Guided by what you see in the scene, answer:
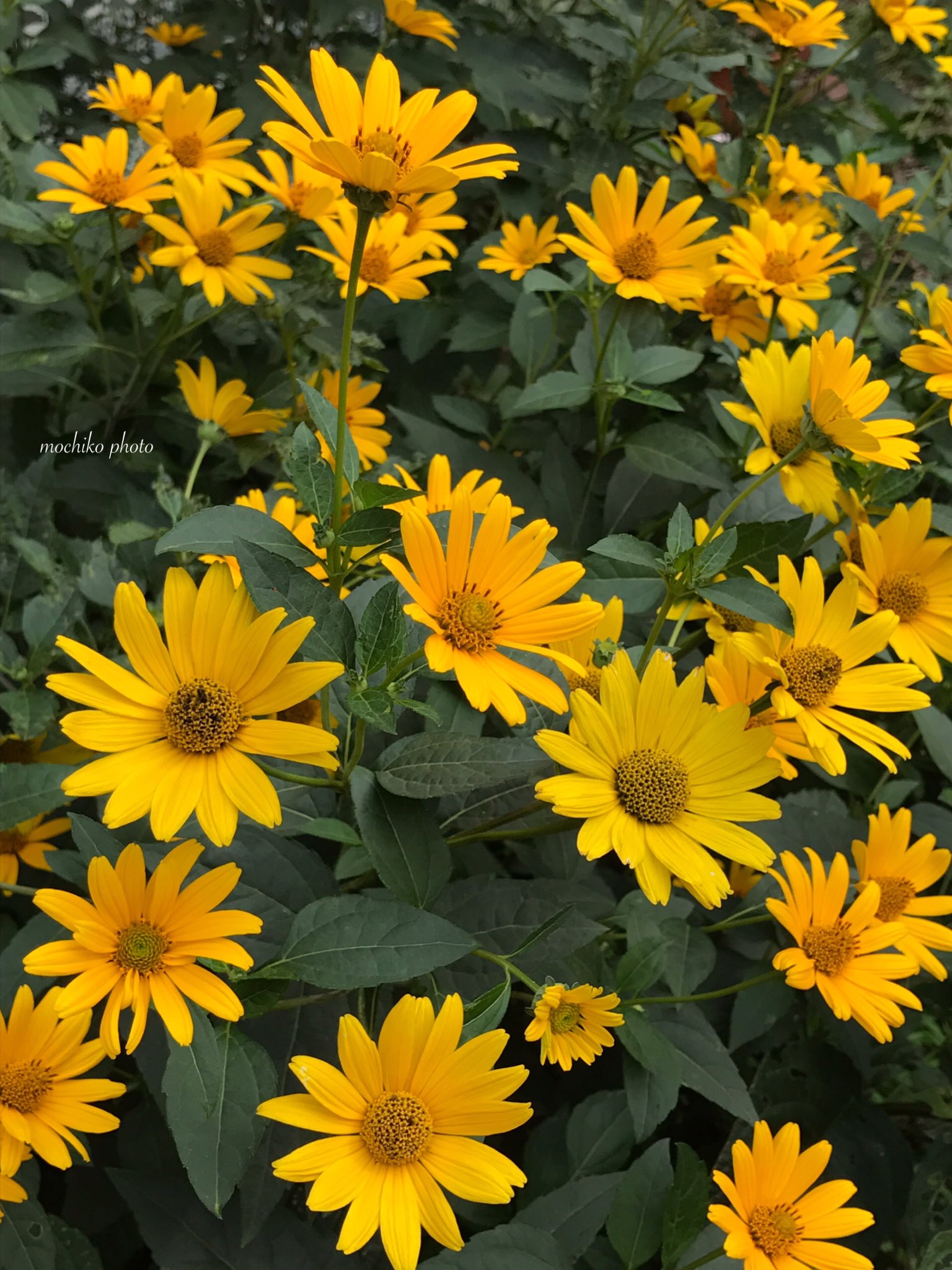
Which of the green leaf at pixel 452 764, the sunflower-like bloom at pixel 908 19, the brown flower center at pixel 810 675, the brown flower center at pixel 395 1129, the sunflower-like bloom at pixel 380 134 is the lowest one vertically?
the brown flower center at pixel 395 1129

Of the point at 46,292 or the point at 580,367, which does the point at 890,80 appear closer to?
the point at 580,367

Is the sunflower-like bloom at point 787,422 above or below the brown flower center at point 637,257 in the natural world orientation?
below

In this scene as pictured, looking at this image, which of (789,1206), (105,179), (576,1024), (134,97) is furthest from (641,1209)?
(134,97)

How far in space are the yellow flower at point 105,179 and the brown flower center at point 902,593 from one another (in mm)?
867

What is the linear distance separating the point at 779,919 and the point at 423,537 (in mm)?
455

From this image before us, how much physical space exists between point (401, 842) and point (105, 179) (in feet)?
2.84

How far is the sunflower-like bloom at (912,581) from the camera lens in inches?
32.7

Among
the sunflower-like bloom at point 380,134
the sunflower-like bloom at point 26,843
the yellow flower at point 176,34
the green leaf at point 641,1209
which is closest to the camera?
the sunflower-like bloom at point 380,134

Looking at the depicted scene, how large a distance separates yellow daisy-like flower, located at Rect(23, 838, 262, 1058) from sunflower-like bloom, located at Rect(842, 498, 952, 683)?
58 cm

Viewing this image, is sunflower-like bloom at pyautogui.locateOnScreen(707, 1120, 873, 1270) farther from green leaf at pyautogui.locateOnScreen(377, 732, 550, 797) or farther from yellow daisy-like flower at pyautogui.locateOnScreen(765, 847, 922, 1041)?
green leaf at pyautogui.locateOnScreen(377, 732, 550, 797)

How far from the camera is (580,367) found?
114 cm

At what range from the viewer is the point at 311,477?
2.06ft

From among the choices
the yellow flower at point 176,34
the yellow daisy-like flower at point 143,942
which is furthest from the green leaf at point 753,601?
the yellow flower at point 176,34

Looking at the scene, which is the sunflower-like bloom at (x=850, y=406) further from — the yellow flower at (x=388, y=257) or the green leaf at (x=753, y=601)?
the yellow flower at (x=388, y=257)
